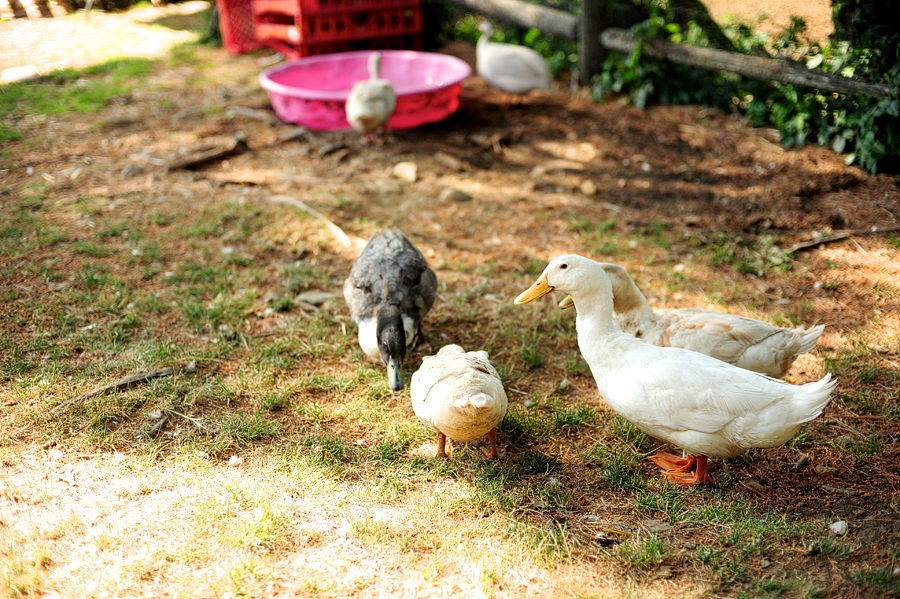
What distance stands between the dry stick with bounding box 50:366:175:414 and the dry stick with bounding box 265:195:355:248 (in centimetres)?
196

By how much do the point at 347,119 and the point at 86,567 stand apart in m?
5.61

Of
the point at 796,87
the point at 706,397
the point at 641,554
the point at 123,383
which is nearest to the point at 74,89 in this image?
the point at 123,383

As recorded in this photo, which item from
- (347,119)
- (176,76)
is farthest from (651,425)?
(176,76)

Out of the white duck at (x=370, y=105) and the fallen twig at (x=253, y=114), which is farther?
the fallen twig at (x=253, y=114)

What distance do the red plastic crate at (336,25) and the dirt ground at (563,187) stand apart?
4.59ft

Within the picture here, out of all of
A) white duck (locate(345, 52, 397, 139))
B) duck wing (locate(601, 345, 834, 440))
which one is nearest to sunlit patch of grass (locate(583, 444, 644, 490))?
duck wing (locate(601, 345, 834, 440))

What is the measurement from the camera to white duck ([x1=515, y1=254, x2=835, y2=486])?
8.75 feet

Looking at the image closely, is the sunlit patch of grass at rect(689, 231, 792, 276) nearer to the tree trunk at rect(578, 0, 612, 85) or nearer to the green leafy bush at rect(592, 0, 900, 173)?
the green leafy bush at rect(592, 0, 900, 173)

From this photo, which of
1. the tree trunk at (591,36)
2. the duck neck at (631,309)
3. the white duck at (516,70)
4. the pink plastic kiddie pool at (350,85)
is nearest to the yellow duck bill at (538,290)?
the duck neck at (631,309)

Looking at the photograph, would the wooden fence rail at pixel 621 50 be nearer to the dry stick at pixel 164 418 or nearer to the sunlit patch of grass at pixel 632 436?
the sunlit patch of grass at pixel 632 436

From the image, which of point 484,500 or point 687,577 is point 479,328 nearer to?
point 484,500

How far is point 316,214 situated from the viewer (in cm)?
558

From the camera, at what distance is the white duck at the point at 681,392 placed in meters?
2.67

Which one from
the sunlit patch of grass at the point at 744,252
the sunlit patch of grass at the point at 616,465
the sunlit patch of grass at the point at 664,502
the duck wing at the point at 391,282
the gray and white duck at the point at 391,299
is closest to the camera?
the sunlit patch of grass at the point at 664,502
